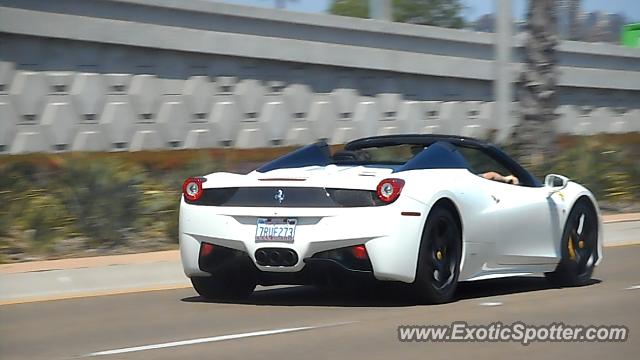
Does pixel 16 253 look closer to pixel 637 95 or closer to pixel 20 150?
pixel 20 150

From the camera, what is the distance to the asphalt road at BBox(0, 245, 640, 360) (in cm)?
745

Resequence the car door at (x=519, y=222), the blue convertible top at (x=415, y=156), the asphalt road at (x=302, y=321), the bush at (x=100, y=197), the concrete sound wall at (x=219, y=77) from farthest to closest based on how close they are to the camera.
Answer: the concrete sound wall at (x=219, y=77) < the bush at (x=100, y=197) < the car door at (x=519, y=222) < the blue convertible top at (x=415, y=156) < the asphalt road at (x=302, y=321)

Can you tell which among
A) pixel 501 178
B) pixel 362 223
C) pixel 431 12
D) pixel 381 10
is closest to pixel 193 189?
pixel 362 223

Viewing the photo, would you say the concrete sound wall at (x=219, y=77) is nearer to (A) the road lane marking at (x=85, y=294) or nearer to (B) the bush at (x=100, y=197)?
(B) the bush at (x=100, y=197)

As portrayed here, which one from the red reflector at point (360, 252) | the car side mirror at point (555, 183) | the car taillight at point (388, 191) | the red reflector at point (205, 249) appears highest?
the car taillight at point (388, 191)

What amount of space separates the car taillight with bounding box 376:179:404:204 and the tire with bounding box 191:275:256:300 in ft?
4.79

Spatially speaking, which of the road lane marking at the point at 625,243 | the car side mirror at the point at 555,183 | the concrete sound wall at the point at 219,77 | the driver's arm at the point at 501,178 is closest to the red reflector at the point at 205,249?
the driver's arm at the point at 501,178

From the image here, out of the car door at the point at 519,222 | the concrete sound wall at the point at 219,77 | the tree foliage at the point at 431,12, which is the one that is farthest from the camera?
the tree foliage at the point at 431,12

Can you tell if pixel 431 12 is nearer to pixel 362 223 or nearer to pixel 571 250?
pixel 571 250

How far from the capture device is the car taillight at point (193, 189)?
931 centimetres

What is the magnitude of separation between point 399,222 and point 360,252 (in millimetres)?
358

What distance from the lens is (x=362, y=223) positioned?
342 inches

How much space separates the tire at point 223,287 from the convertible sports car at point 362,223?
0.01 meters

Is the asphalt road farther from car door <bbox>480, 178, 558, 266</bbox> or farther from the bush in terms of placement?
the bush
